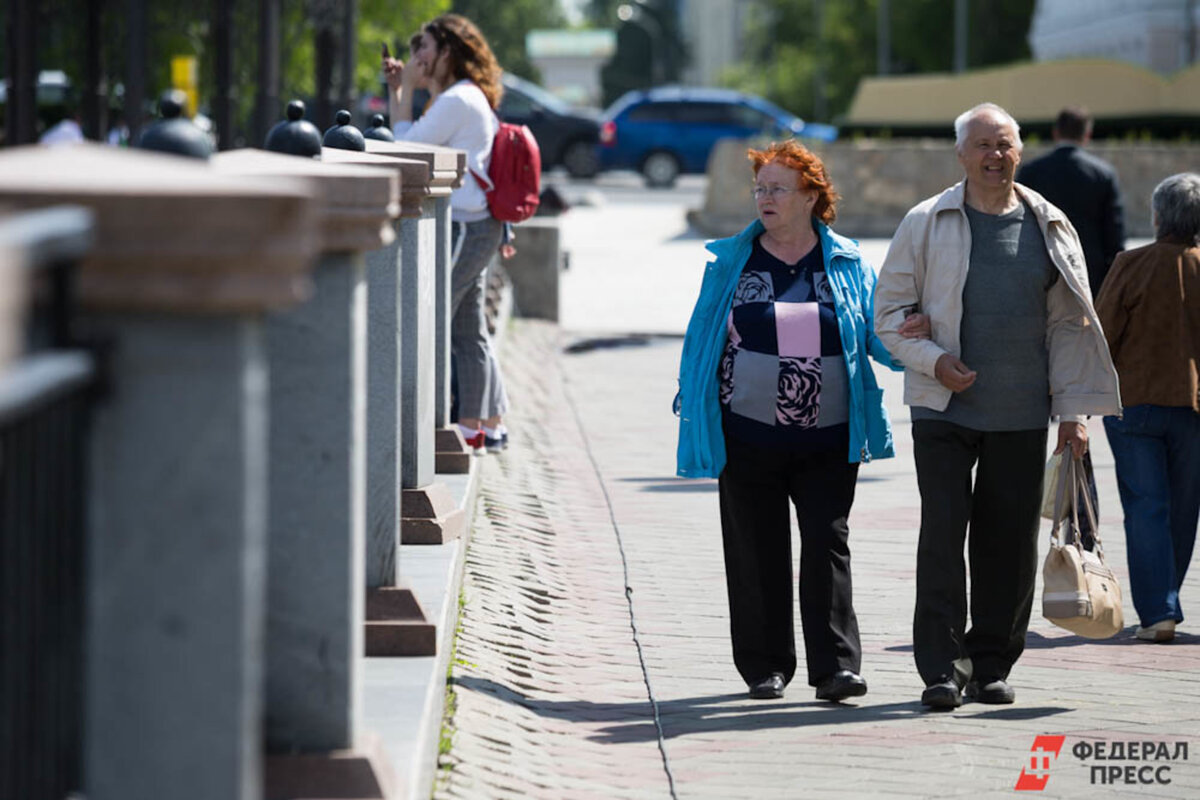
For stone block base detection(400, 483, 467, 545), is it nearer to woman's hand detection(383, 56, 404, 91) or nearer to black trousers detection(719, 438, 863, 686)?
black trousers detection(719, 438, 863, 686)

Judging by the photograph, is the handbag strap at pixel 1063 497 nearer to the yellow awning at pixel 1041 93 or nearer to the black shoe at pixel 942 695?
the black shoe at pixel 942 695

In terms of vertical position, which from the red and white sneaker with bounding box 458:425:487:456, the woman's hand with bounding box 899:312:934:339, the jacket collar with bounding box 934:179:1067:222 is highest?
the jacket collar with bounding box 934:179:1067:222

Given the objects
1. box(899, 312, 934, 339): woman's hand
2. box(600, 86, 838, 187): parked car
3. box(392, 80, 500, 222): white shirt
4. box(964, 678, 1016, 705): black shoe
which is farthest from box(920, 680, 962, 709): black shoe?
box(600, 86, 838, 187): parked car

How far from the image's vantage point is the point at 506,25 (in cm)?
10875

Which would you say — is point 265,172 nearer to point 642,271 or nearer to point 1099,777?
point 1099,777

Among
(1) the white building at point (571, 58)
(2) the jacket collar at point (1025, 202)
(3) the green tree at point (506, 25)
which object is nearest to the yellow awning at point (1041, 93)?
(2) the jacket collar at point (1025, 202)

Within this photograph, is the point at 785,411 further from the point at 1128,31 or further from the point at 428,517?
the point at 1128,31

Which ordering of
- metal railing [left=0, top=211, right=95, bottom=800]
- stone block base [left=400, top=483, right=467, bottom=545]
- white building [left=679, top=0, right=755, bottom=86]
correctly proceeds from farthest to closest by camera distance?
white building [left=679, top=0, right=755, bottom=86] → stone block base [left=400, top=483, right=467, bottom=545] → metal railing [left=0, top=211, right=95, bottom=800]

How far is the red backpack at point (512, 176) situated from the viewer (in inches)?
355

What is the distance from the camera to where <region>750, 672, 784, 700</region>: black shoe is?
6.25 meters

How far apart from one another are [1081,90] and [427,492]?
37182 millimetres

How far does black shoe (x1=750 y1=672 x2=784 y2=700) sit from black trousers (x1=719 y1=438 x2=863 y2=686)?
0.07 feet

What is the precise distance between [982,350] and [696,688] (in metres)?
1.32

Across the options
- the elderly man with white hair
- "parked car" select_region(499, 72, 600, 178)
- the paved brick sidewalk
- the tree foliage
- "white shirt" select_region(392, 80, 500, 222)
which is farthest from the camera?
the tree foliage
